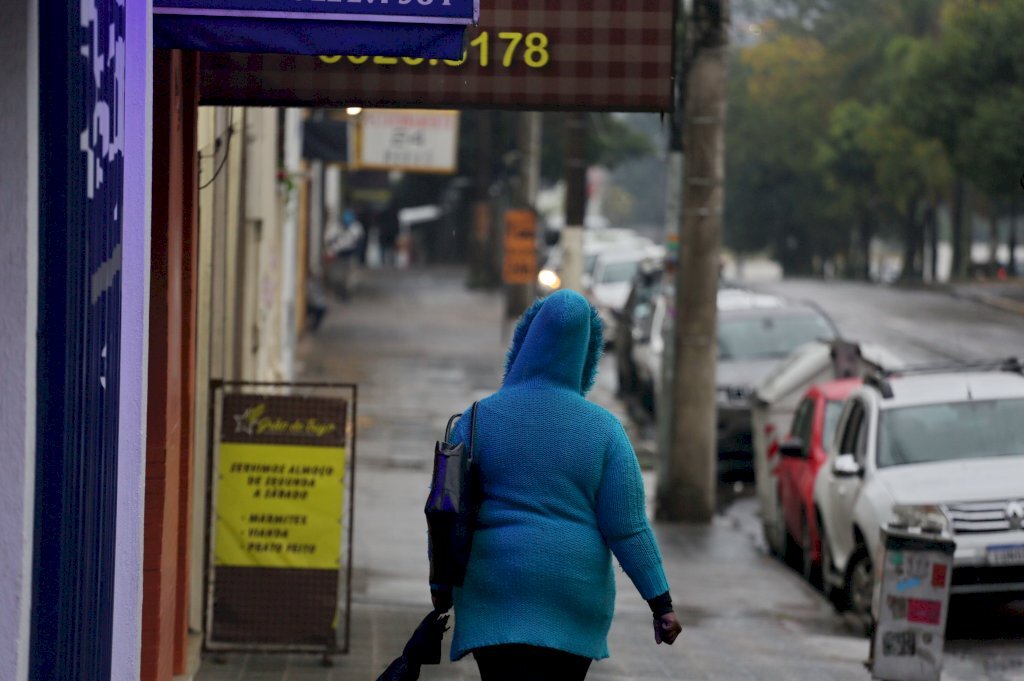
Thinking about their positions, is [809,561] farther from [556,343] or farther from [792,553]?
[556,343]

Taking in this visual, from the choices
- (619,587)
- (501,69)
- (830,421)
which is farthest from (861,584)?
(501,69)

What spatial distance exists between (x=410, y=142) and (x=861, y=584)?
26.2 m

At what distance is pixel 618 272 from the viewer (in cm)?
3628

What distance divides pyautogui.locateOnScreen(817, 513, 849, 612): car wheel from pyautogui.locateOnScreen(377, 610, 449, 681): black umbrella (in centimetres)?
692

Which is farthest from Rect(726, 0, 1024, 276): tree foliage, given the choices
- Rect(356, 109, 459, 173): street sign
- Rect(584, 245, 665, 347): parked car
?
Rect(356, 109, 459, 173): street sign

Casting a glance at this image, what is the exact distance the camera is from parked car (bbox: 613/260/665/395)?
2564 cm

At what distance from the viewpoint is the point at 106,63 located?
516cm

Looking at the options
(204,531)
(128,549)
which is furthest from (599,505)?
(204,531)

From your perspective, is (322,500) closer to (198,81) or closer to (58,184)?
(198,81)

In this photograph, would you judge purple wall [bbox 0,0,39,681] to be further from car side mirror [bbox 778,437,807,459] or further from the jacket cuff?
car side mirror [bbox 778,437,807,459]

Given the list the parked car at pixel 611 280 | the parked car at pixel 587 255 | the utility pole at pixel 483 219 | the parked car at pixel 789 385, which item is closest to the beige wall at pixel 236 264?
the parked car at pixel 587 255

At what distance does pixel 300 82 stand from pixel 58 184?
3209 mm

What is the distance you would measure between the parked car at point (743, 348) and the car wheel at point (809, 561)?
201 inches

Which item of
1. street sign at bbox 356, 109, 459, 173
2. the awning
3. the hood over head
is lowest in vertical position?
the hood over head
